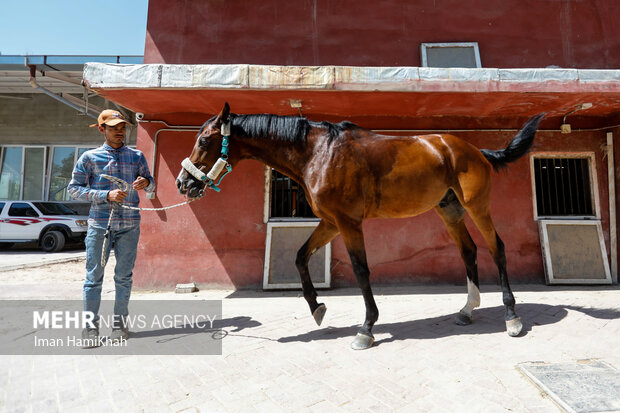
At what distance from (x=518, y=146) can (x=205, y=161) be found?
131 inches

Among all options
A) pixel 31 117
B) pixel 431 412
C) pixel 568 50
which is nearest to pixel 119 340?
pixel 431 412

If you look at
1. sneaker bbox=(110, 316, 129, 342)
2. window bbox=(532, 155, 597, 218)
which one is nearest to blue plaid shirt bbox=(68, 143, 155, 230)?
sneaker bbox=(110, 316, 129, 342)

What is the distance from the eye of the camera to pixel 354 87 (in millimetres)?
3973

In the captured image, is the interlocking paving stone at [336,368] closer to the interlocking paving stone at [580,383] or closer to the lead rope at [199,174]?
the interlocking paving stone at [580,383]

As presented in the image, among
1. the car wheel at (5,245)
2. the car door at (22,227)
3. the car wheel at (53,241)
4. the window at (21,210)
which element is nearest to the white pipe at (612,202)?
the car wheel at (53,241)

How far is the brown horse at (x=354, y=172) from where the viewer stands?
2.89 metres

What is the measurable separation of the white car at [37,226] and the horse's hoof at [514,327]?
41.5 feet

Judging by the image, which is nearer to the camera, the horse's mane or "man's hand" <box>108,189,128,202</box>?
"man's hand" <box>108,189,128,202</box>

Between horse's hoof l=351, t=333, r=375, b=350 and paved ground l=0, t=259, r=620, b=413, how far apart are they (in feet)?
0.22

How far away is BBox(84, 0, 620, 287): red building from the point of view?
4.02 meters

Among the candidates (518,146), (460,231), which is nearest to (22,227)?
(460,231)

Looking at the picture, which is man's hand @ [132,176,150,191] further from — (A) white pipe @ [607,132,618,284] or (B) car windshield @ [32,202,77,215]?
(B) car windshield @ [32,202,77,215]

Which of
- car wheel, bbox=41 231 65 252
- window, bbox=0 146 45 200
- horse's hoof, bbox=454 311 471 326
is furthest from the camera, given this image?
window, bbox=0 146 45 200

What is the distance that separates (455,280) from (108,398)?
4819mm
